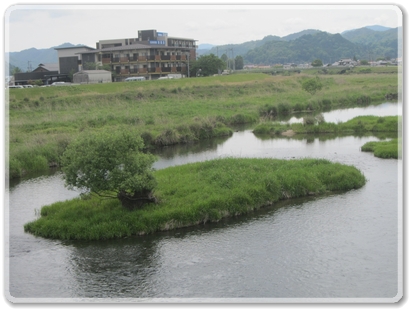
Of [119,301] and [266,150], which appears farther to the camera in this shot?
[266,150]

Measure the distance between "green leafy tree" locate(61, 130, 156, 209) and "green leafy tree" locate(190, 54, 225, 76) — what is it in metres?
50.0

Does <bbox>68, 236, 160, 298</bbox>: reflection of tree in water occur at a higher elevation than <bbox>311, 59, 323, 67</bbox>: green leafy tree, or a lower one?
lower

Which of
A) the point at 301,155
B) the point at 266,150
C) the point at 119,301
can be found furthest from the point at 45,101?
the point at 119,301

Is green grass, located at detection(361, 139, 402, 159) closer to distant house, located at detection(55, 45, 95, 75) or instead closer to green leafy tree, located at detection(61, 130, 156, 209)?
green leafy tree, located at detection(61, 130, 156, 209)

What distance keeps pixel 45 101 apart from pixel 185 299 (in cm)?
3661

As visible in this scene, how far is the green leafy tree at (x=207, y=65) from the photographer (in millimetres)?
68250

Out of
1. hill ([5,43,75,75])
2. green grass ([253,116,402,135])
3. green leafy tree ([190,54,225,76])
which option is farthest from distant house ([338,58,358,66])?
hill ([5,43,75,75])

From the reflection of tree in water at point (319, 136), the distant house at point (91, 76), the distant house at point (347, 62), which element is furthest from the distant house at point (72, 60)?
the distant house at point (347, 62)

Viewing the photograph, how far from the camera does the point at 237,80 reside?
217 feet

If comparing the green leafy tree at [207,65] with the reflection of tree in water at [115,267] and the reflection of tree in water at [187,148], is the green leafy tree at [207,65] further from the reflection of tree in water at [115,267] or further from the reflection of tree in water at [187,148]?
the reflection of tree in water at [115,267]

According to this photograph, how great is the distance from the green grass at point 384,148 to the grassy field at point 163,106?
1198cm

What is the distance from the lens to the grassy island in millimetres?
17969

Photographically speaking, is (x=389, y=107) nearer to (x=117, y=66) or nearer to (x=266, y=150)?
(x=266, y=150)

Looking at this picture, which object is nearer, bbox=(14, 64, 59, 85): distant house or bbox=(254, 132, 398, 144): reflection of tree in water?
bbox=(254, 132, 398, 144): reflection of tree in water
